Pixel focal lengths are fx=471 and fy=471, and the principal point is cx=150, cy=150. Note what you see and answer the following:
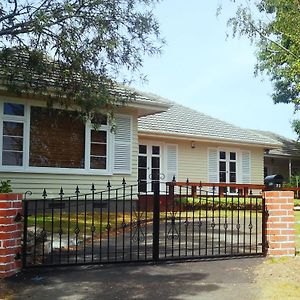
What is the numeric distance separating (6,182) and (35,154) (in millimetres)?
1539

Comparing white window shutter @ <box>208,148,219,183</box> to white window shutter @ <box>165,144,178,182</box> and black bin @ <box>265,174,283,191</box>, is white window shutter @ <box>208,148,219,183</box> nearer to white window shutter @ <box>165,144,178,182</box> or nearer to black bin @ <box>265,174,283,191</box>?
white window shutter @ <box>165,144,178,182</box>

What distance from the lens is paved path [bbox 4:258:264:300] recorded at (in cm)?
562

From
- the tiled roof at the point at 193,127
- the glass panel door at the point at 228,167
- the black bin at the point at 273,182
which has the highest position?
the tiled roof at the point at 193,127

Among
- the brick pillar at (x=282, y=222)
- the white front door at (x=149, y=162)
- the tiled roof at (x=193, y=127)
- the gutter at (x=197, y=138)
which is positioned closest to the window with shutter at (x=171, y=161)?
the white front door at (x=149, y=162)

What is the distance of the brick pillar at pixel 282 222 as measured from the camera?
7.73 meters

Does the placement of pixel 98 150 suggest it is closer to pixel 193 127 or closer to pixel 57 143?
pixel 57 143

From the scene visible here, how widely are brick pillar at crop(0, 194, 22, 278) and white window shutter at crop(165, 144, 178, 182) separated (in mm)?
14664

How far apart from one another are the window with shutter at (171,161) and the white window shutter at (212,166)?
7.25ft

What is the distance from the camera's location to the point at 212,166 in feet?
74.7

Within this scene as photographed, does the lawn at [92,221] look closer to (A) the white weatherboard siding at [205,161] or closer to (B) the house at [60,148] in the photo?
(B) the house at [60,148]

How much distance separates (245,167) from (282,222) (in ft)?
54.1

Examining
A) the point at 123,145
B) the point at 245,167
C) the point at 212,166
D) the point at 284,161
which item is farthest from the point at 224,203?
the point at 284,161

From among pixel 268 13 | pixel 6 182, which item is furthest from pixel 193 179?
pixel 6 182

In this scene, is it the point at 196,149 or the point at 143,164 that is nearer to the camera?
the point at 143,164
